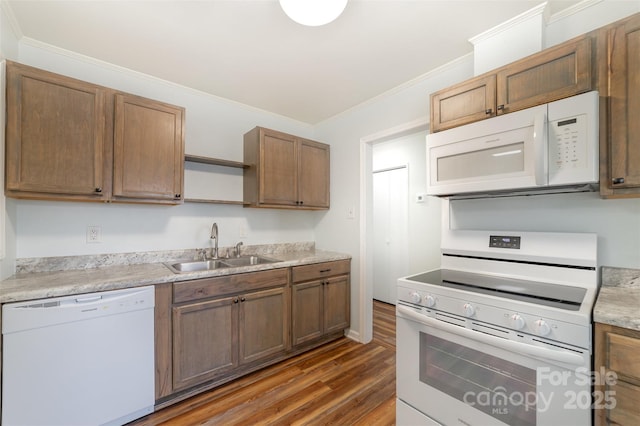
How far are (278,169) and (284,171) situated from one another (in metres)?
0.07

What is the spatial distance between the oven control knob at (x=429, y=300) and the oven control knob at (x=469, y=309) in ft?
0.53

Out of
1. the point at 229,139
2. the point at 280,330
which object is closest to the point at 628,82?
the point at 280,330

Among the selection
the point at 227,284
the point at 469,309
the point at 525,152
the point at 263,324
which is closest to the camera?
the point at 469,309

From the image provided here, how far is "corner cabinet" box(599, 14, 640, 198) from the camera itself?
120cm

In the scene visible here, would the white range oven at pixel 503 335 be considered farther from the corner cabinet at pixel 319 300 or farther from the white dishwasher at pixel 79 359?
Answer: the white dishwasher at pixel 79 359

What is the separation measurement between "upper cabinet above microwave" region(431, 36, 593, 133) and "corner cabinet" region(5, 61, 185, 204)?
6.79ft

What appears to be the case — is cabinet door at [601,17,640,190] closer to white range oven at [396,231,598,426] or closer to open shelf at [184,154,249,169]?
white range oven at [396,231,598,426]

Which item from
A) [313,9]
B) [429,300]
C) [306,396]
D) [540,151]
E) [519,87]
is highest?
[313,9]

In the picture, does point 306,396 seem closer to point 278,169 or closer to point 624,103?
point 278,169

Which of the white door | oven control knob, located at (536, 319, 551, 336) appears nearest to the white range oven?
oven control knob, located at (536, 319, 551, 336)

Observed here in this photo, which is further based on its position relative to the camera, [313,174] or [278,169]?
[313,174]

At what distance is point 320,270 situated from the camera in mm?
2621

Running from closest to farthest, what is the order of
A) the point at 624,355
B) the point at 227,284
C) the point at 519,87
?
the point at 624,355 → the point at 519,87 → the point at 227,284

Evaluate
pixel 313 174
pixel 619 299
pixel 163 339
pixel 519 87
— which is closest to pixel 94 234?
pixel 163 339
